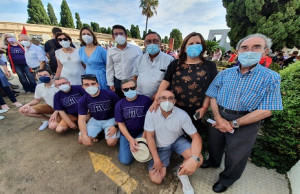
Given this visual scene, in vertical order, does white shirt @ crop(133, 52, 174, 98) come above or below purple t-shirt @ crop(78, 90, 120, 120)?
→ above

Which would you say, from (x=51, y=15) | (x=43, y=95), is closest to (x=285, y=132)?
(x=43, y=95)

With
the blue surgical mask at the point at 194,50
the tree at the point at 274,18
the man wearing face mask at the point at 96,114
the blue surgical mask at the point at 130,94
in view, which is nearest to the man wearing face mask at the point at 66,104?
the man wearing face mask at the point at 96,114

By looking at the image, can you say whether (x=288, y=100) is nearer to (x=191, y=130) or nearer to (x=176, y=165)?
(x=191, y=130)

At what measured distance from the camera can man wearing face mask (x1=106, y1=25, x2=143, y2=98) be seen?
9.34ft

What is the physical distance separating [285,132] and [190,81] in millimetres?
1696

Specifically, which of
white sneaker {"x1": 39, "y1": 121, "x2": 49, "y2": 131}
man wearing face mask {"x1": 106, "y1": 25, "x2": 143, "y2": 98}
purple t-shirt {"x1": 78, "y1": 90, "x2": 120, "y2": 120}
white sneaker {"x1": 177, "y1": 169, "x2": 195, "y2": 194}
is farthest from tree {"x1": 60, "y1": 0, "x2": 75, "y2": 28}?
white sneaker {"x1": 177, "y1": 169, "x2": 195, "y2": 194}

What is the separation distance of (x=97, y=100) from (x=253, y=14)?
14927 mm

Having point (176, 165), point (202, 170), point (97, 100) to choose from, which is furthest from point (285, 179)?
point (97, 100)

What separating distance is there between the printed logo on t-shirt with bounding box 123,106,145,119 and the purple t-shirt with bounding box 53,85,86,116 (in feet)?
4.50

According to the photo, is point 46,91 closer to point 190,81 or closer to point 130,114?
point 130,114

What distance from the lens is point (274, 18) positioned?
35.6ft

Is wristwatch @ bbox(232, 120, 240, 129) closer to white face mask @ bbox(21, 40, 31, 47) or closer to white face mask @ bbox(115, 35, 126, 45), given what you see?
white face mask @ bbox(115, 35, 126, 45)

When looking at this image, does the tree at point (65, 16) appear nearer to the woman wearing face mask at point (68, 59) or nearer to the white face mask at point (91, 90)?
the woman wearing face mask at point (68, 59)

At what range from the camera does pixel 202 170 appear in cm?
231
